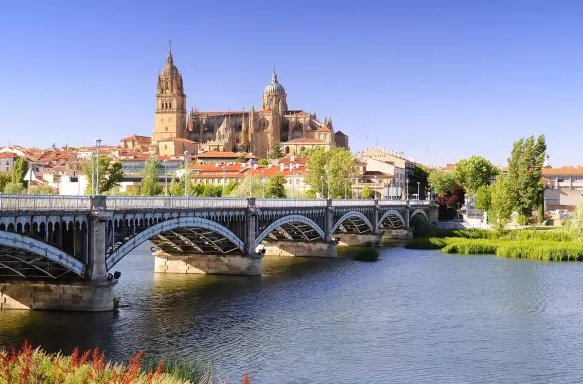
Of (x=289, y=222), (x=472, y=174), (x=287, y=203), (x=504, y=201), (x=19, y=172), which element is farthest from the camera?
(x=472, y=174)

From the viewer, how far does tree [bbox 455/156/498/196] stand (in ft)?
490

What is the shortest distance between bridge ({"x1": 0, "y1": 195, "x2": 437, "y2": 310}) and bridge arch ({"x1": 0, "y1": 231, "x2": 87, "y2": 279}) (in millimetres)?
40

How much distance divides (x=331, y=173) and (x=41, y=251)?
296 feet

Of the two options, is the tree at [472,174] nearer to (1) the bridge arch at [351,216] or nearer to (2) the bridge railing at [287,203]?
(1) the bridge arch at [351,216]

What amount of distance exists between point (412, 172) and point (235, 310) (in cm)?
13327

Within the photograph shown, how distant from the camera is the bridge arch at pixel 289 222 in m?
56.0

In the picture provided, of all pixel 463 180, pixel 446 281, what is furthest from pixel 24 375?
pixel 463 180

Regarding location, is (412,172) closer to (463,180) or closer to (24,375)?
(463,180)

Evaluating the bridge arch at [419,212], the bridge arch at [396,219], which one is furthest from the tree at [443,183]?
the bridge arch at [396,219]

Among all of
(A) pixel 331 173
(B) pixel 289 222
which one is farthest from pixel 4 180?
(B) pixel 289 222

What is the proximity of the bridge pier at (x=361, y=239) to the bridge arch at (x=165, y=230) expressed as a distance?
36.4 meters

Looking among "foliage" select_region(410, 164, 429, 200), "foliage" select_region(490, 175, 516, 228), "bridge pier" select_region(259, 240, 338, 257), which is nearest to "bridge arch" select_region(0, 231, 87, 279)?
"bridge pier" select_region(259, 240, 338, 257)

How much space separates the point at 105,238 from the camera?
121 ft

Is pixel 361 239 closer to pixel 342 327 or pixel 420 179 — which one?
pixel 342 327
